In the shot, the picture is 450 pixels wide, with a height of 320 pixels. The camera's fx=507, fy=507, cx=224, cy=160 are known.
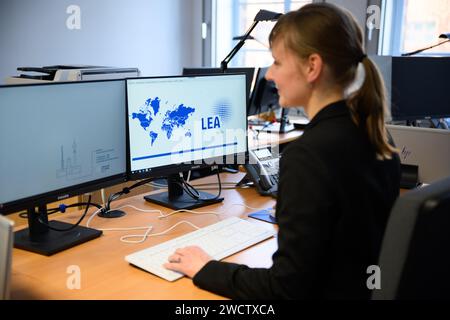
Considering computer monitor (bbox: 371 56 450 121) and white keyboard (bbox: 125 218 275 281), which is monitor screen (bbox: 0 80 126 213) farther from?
computer monitor (bbox: 371 56 450 121)

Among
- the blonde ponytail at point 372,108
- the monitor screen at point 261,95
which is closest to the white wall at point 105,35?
the monitor screen at point 261,95

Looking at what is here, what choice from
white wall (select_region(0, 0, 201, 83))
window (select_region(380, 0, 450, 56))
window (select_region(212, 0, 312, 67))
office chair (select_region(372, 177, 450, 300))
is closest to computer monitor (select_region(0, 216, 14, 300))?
office chair (select_region(372, 177, 450, 300))

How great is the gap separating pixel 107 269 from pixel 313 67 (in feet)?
2.35

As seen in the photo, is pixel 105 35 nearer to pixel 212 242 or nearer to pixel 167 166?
pixel 167 166

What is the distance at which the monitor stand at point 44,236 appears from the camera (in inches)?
55.0

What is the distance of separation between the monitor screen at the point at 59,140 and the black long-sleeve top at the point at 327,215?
1.98 ft

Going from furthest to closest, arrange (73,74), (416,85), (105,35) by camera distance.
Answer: (105,35)
(416,85)
(73,74)

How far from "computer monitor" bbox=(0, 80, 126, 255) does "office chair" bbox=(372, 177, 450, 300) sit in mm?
897

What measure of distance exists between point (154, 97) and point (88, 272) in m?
0.65

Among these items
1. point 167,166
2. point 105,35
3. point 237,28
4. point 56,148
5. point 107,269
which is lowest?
point 107,269

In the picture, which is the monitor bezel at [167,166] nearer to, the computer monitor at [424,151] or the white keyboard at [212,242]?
the white keyboard at [212,242]

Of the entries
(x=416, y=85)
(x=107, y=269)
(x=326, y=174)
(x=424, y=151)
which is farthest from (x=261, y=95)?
(x=326, y=174)

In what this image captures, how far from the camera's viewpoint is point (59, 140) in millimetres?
1401

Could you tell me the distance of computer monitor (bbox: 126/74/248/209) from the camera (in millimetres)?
1658
